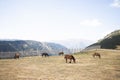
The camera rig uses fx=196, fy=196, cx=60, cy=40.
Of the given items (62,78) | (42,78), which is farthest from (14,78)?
(62,78)

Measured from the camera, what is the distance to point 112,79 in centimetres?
1969

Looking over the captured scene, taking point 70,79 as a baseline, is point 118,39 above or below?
above

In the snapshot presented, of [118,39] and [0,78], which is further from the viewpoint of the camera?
[118,39]

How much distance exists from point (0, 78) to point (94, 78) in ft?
31.2

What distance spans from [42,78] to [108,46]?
76007 mm

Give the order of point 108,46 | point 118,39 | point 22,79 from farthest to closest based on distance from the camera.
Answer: point 118,39, point 108,46, point 22,79

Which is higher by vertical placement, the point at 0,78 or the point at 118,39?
the point at 118,39

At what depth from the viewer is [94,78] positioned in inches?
791

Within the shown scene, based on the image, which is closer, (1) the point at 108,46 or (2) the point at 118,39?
(1) the point at 108,46

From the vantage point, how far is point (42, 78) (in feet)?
64.7

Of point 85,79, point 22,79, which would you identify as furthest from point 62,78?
point 22,79

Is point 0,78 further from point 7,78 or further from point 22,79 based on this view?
point 22,79

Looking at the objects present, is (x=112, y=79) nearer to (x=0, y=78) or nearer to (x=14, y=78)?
(x=14, y=78)

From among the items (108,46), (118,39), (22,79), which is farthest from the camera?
(118,39)
